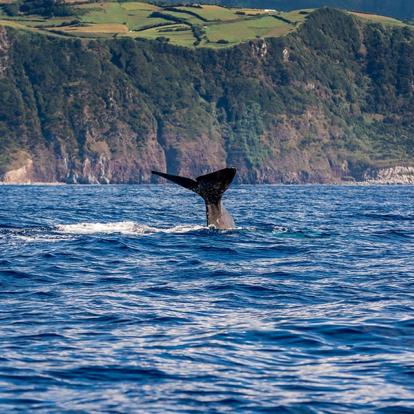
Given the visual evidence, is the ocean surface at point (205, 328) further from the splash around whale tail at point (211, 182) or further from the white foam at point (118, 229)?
the white foam at point (118, 229)

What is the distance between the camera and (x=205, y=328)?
56.9 feet

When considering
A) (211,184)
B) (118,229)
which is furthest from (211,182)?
(118,229)

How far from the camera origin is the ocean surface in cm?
1335

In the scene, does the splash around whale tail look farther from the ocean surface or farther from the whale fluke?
the ocean surface

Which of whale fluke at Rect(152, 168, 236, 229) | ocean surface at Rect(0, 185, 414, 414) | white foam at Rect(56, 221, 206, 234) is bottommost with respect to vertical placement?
ocean surface at Rect(0, 185, 414, 414)

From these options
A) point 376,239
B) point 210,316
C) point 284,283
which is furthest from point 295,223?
point 210,316

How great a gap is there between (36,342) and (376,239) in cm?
2131

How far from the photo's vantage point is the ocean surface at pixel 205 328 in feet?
43.8

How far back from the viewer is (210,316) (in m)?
18.5

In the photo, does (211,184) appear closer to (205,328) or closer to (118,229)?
(118,229)

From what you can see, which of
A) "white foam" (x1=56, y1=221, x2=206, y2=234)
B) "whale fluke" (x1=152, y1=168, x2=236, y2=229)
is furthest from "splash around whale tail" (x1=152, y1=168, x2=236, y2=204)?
"white foam" (x1=56, y1=221, x2=206, y2=234)

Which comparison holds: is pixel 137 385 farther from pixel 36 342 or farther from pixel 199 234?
pixel 199 234

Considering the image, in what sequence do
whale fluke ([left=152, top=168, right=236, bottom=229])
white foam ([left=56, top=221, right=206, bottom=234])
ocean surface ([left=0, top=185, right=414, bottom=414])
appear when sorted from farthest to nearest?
1. white foam ([left=56, top=221, right=206, bottom=234])
2. whale fluke ([left=152, top=168, right=236, bottom=229])
3. ocean surface ([left=0, top=185, right=414, bottom=414])

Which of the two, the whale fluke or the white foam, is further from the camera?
the white foam
